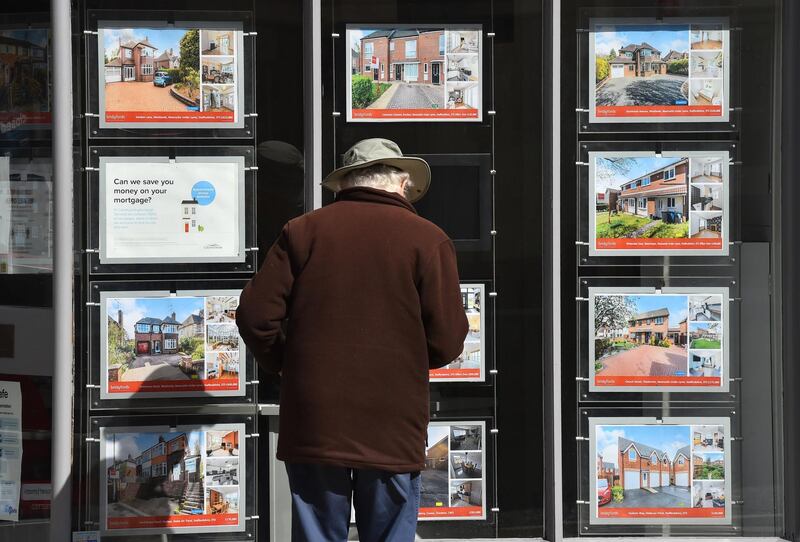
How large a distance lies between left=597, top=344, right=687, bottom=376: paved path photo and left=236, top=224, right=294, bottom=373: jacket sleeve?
6.32ft

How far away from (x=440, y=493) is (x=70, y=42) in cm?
267

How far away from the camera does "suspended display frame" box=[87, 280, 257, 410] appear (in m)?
4.47

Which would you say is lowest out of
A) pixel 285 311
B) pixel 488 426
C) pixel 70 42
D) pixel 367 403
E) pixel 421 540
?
pixel 421 540

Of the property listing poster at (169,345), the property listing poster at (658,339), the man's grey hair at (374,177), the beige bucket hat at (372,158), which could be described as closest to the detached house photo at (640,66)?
the property listing poster at (658,339)

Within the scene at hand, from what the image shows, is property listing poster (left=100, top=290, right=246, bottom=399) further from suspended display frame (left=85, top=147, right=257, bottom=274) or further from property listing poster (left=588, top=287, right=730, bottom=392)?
property listing poster (left=588, top=287, right=730, bottom=392)

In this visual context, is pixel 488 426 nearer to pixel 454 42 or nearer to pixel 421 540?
pixel 421 540

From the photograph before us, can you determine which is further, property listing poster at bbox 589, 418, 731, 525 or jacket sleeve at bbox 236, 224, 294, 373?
property listing poster at bbox 589, 418, 731, 525

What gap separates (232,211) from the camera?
451 cm

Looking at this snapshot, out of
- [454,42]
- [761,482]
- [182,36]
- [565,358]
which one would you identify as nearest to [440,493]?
[565,358]

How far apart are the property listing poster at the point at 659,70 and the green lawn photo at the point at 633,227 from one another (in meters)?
0.45

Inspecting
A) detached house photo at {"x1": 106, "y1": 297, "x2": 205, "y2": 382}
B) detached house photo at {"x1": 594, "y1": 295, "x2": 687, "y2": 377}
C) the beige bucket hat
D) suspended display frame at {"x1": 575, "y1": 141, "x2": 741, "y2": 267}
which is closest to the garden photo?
detached house photo at {"x1": 594, "y1": 295, "x2": 687, "y2": 377}

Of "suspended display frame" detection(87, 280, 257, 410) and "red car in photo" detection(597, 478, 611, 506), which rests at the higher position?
"suspended display frame" detection(87, 280, 257, 410)

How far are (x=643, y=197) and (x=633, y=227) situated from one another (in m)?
0.15

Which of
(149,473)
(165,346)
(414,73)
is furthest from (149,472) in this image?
(414,73)
